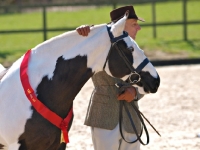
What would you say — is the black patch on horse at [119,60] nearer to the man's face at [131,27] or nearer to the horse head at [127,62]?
the horse head at [127,62]

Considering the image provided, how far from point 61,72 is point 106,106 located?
0.90 meters

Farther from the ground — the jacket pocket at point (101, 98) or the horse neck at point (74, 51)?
the horse neck at point (74, 51)

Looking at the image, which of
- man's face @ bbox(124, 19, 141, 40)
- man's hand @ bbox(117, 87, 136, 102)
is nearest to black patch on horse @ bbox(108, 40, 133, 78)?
man's hand @ bbox(117, 87, 136, 102)

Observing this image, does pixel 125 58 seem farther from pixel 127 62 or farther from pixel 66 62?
pixel 66 62

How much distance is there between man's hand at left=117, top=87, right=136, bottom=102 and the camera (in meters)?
4.61

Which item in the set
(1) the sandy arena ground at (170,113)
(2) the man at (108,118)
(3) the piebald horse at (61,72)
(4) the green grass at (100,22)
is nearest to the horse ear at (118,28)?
(3) the piebald horse at (61,72)

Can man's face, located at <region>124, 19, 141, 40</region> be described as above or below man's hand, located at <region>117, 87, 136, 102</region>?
above

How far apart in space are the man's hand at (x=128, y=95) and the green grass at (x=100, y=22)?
386 inches

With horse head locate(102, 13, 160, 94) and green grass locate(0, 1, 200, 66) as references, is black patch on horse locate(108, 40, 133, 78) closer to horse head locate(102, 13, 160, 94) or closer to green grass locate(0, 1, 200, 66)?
horse head locate(102, 13, 160, 94)

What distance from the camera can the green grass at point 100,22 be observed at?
1580 cm

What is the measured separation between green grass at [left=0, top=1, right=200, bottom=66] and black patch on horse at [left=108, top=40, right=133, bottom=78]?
10161 millimetres

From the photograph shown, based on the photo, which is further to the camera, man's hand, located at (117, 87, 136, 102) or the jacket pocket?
the jacket pocket

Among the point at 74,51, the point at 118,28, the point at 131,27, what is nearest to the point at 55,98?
the point at 74,51

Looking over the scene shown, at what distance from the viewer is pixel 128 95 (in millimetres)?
4617
